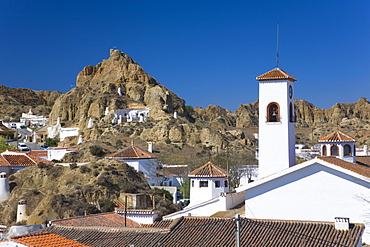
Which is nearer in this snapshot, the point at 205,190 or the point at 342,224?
the point at 342,224

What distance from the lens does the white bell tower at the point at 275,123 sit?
22.0 metres

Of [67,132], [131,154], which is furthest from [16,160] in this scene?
[67,132]

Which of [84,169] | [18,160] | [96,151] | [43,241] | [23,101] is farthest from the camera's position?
[23,101]

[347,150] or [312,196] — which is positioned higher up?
[347,150]

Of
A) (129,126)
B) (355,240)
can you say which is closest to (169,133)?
(129,126)

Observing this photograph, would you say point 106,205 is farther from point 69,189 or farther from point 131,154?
point 131,154

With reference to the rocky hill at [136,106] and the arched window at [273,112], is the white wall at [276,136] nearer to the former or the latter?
the arched window at [273,112]

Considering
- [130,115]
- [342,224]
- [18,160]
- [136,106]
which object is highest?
[136,106]

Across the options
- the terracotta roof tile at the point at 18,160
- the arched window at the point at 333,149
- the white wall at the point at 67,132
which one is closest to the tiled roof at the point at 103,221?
the arched window at the point at 333,149

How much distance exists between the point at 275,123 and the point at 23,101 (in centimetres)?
16150

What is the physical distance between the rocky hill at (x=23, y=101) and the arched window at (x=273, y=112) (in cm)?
12117

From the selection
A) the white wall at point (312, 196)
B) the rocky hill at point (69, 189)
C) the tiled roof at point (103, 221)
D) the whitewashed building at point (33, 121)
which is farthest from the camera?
the whitewashed building at point (33, 121)

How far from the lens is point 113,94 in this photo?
320 feet

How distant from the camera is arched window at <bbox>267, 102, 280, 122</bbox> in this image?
2245 cm
